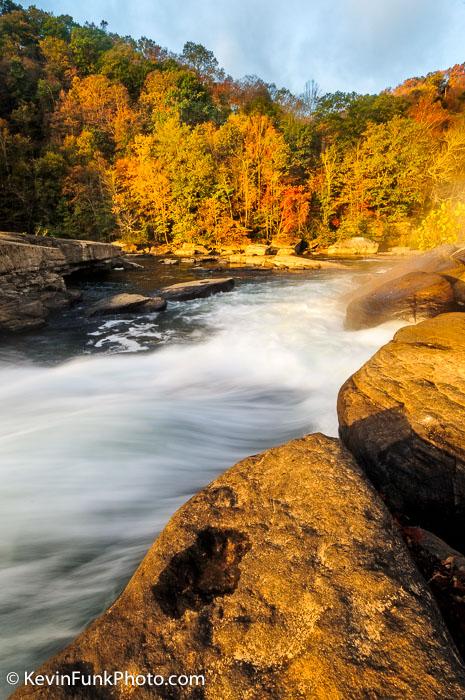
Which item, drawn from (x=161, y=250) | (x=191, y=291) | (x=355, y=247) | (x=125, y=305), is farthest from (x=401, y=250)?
(x=125, y=305)

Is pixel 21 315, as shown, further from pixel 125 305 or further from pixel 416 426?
pixel 416 426

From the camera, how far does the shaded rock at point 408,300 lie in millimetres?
6963

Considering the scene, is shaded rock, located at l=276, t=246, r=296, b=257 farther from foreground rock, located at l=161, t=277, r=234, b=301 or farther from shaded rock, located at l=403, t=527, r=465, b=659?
shaded rock, located at l=403, t=527, r=465, b=659

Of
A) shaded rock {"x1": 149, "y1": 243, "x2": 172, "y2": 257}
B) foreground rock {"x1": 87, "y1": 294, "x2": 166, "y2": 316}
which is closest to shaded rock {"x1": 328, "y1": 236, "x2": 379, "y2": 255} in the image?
shaded rock {"x1": 149, "y1": 243, "x2": 172, "y2": 257}

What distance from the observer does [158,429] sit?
4.89m

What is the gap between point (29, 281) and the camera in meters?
9.37

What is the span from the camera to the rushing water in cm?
271

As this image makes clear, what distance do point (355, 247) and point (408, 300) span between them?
19896 mm

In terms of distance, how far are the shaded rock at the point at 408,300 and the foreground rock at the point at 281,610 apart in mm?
6367

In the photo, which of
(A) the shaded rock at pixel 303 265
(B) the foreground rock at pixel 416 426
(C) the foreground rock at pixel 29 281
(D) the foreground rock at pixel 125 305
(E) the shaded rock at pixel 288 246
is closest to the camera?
(B) the foreground rock at pixel 416 426

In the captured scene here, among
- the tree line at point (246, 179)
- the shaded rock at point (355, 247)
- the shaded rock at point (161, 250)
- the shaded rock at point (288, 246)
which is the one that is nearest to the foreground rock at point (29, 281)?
the shaded rock at point (161, 250)

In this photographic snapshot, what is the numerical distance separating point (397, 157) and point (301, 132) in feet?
28.0

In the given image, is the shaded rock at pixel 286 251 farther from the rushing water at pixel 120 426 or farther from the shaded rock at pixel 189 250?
the rushing water at pixel 120 426

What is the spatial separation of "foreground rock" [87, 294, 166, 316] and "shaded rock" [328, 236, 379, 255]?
18646 millimetres
